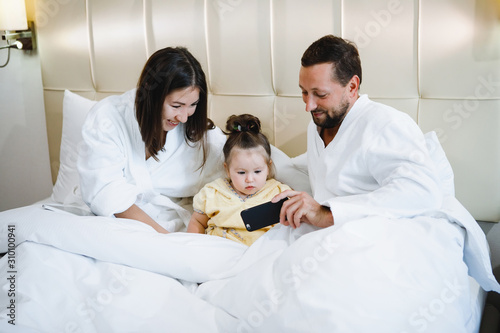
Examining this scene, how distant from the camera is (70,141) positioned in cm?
206

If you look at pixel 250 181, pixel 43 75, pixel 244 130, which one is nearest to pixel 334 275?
pixel 250 181

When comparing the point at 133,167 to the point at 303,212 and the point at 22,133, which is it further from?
the point at 22,133

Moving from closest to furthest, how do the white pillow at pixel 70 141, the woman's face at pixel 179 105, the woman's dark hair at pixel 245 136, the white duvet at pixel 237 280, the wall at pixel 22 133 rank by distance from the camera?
the white duvet at pixel 237 280, the woman's face at pixel 179 105, the woman's dark hair at pixel 245 136, the white pillow at pixel 70 141, the wall at pixel 22 133

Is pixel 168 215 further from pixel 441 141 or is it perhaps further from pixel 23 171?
pixel 23 171

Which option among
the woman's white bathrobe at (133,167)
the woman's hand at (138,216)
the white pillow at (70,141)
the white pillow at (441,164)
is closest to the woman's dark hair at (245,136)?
the woman's white bathrobe at (133,167)

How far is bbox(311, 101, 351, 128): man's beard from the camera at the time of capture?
152 centimetres

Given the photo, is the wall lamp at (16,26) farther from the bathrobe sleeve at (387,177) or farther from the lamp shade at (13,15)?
the bathrobe sleeve at (387,177)

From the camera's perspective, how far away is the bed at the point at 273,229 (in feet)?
3.54

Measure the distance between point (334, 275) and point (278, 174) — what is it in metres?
0.73

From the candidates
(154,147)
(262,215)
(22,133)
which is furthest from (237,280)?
(22,133)

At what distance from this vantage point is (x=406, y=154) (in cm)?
135

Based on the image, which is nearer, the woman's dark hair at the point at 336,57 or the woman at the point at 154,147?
the woman's dark hair at the point at 336,57

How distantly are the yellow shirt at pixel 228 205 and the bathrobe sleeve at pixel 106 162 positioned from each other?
241mm

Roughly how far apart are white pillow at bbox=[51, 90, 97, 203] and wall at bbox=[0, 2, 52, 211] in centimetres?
51
